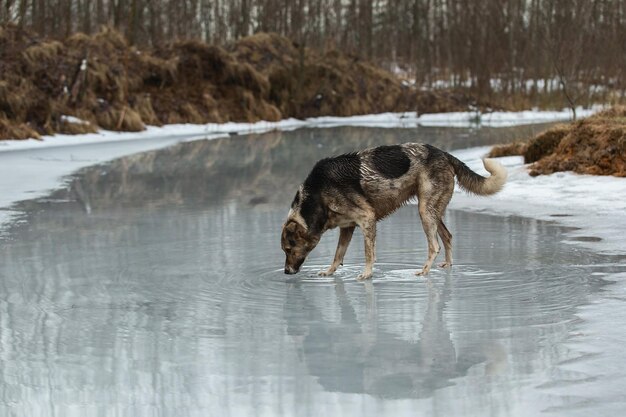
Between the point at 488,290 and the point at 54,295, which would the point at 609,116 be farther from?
the point at 54,295

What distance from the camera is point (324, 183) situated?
27.5ft

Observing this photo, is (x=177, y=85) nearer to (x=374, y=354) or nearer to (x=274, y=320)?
(x=274, y=320)

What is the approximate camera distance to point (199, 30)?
61.2 m

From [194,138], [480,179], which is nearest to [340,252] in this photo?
[480,179]

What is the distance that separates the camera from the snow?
1046cm

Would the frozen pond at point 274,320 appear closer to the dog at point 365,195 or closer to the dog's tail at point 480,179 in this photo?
the dog at point 365,195

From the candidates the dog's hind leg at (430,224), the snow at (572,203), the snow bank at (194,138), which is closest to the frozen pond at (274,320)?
the dog's hind leg at (430,224)

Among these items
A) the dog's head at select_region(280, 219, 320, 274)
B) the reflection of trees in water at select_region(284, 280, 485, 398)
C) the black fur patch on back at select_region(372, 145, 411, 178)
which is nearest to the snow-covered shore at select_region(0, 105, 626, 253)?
the black fur patch on back at select_region(372, 145, 411, 178)

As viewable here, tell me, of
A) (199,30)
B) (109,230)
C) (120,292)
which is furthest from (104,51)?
(120,292)

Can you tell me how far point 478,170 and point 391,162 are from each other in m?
8.93

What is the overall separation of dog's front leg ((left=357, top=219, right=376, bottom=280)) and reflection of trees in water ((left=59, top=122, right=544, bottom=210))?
6026 millimetres

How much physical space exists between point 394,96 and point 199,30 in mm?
15634

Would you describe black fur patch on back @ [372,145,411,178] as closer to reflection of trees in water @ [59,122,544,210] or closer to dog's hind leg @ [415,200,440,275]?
dog's hind leg @ [415,200,440,275]

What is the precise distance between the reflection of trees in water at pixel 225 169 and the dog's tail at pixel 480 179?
5627 millimetres
